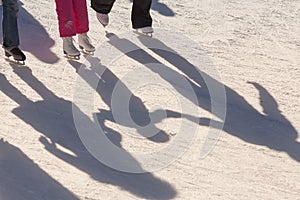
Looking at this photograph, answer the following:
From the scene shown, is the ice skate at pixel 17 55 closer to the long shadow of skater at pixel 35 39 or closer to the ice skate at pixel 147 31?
the long shadow of skater at pixel 35 39

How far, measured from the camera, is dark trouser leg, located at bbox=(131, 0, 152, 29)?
6.02 meters

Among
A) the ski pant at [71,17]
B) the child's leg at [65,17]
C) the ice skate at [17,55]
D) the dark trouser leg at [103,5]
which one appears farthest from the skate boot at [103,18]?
the ice skate at [17,55]

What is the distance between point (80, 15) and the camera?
5438 millimetres

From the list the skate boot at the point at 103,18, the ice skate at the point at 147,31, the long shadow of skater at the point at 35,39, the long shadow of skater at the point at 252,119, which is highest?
the long shadow of skater at the point at 252,119

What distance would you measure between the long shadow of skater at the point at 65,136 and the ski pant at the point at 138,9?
1.12m

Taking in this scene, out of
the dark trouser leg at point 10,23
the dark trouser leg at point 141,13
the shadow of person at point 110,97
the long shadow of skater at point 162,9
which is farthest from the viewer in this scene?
the long shadow of skater at point 162,9

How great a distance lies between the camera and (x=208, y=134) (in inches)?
171

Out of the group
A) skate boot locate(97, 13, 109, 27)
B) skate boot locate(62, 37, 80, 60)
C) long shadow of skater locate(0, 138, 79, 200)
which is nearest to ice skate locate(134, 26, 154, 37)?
A: skate boot locate(97, 13, 109, 27)

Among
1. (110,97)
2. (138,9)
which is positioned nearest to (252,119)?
(110,97)

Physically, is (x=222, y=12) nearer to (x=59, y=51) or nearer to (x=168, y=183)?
(x=59, y=51)

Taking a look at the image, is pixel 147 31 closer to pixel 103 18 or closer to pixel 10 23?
pixel 103 18

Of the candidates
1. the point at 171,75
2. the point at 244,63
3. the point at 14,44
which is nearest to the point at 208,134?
the point at 171,75

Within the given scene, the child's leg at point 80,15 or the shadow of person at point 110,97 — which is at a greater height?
the child's leg at point 80,15

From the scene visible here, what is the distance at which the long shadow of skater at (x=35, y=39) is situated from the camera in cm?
563
